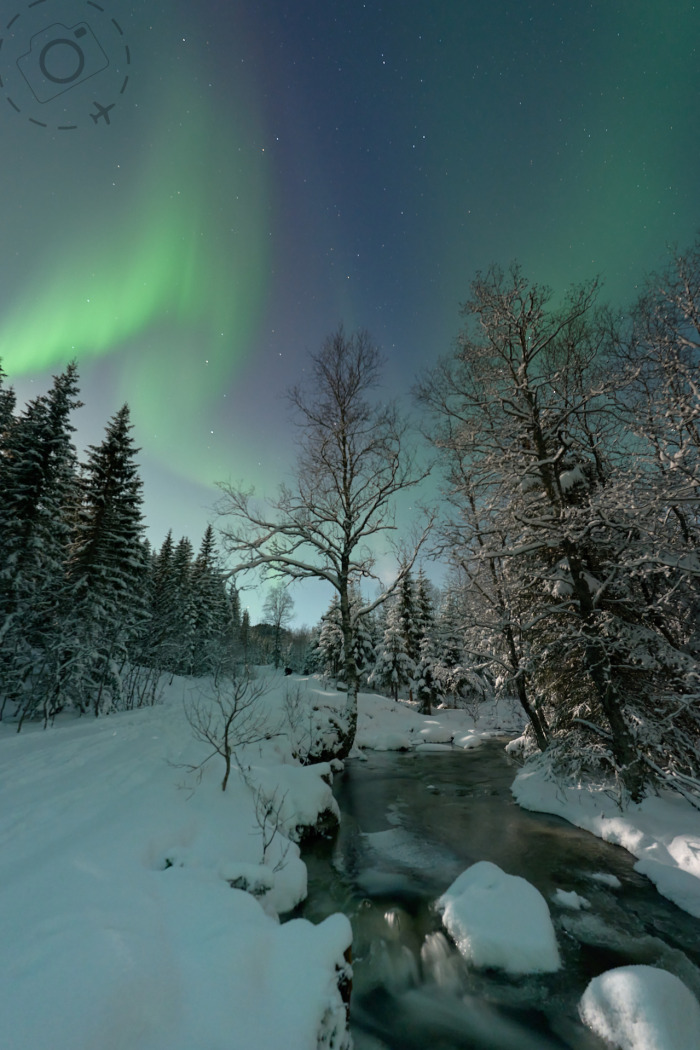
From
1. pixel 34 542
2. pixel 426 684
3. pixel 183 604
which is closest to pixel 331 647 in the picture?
pixel 426 684

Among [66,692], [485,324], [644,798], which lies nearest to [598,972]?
[644,798]

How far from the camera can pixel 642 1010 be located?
3523mm

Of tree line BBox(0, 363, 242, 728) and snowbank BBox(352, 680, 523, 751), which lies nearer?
tree line BBox(0, 363, 242, 728)

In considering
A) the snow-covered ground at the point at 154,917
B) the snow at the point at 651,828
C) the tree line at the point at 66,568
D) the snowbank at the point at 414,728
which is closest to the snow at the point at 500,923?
the snow-covered ground at the point at 154,917

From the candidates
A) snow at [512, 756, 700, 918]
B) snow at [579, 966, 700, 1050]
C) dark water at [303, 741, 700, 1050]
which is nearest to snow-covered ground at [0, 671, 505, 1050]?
dark water at [303, 741, 700, 1050]

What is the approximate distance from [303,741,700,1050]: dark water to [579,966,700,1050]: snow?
0.68 ft

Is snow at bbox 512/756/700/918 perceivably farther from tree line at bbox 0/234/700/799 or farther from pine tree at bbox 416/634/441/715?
pine tree at bbox 416/634/441/715

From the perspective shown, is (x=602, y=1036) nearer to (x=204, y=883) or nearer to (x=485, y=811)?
(x=204, y=883)

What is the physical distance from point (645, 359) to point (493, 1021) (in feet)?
33.7

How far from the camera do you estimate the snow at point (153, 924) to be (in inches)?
97.1

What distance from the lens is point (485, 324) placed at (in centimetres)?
930

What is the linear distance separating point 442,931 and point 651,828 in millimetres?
4446

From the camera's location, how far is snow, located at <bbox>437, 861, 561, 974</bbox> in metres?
4.46

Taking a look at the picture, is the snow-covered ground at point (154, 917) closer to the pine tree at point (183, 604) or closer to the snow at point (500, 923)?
the snow at point (500, 923)
